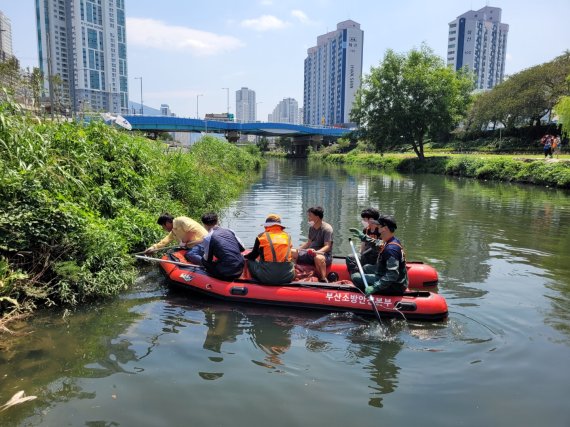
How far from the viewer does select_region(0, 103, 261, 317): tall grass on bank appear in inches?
227

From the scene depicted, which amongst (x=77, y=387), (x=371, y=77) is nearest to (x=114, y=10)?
(x=371, y=77)

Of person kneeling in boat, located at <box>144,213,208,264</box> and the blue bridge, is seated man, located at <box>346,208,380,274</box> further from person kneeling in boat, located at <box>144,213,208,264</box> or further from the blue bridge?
the blue bridge

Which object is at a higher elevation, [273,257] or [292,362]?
[273,257]

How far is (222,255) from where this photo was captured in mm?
6695

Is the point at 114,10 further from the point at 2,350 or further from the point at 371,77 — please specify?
the point at 2,350

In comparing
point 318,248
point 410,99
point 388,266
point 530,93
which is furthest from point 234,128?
point 388,266

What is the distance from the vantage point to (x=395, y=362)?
16.2 ft

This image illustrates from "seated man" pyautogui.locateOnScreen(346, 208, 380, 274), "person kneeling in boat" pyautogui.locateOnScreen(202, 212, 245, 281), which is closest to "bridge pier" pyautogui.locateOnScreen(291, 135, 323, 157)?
"seated man" pyautogui.locateOnScreen(346, 208, 380, 274)

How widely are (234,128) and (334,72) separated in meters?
87.8

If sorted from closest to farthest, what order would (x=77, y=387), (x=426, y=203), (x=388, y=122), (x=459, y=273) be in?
(x=77, y=387) < (x=459, y=273) < (x=426, y=203) < (x=388, y=122)

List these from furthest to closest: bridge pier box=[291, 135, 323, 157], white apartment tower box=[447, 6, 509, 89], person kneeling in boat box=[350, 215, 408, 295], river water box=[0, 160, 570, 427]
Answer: white apartment tower box=[447, 6, 509, 89] < bridge pier box=[291, 135, 323, 157] < person kneeling in boat box=[350, 215, 408, 295] < river water box=[0, 160, 570, 427]

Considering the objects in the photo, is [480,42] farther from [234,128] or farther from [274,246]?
Result: [274,246]

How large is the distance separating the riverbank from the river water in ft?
59.3

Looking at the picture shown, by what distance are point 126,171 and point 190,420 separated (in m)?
6.27
